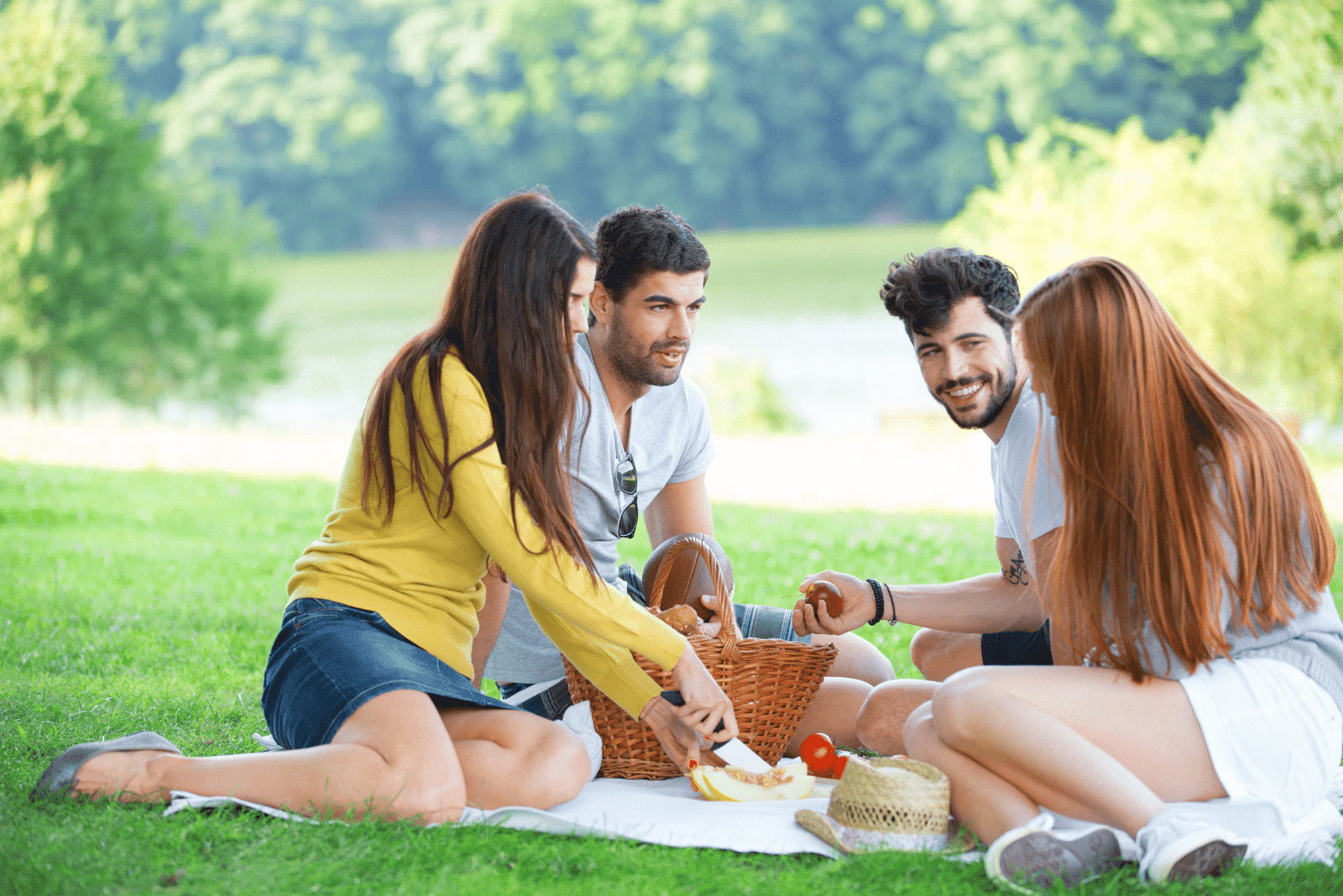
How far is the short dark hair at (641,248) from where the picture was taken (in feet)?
11.8

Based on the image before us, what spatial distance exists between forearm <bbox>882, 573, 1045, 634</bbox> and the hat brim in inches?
33.0

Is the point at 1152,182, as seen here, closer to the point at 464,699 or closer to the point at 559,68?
the point at 464,699

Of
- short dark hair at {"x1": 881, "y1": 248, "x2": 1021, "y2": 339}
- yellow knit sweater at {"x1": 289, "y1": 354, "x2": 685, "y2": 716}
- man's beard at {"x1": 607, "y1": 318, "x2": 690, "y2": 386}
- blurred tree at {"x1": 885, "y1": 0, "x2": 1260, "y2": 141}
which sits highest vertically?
blurred tree at {"x1": 885, "y1": 0, "x2": 1260, "y2": 141}

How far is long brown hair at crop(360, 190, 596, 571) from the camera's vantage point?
2.91 meters

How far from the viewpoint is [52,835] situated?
8.42 feet

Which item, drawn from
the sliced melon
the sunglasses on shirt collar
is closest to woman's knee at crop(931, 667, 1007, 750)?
the sliced melon

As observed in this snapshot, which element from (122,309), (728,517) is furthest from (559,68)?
(728,517)

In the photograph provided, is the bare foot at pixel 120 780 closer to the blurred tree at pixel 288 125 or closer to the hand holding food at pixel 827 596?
the hand holding food at pixel 827 596

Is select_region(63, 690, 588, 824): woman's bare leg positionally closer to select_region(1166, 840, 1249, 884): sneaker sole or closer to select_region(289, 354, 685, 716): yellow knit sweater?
select_region(289, 354, 685, 716): yellow knit sweater

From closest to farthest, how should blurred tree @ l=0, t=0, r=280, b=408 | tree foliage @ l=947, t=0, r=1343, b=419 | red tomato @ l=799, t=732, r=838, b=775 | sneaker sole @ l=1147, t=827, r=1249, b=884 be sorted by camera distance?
sneaker sole @ l=1147, t=827, r=1249, b=884
red tomato @ l=799, t=732, r=838, b=775
tree foliage @ l=947, t=0, r=1343, b=419
blurred tree @ l=0, t=0, r=280, b=408

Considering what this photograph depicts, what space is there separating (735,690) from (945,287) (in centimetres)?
127

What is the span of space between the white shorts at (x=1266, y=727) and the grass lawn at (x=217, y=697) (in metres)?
0.19

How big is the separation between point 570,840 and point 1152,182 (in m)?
24.1

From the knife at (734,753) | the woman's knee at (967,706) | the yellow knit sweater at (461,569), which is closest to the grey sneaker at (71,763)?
the yellow knit sweater at (461,569)
